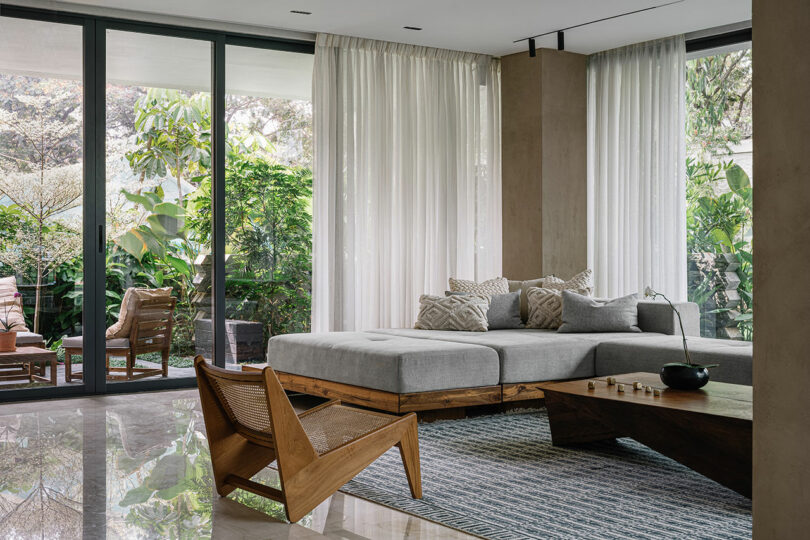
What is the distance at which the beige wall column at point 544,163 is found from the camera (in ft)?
23.9

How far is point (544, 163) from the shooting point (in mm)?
7273

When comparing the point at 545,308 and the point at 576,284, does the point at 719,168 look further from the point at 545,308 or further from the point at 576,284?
the point at 545,308

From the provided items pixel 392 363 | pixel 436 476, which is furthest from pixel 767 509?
pixel 392 363

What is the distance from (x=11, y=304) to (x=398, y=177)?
10.1ft

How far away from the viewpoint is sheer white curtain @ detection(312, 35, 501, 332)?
6.92 metres

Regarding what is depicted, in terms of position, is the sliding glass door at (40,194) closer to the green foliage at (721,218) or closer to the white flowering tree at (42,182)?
the white flowering tree at (42,182)

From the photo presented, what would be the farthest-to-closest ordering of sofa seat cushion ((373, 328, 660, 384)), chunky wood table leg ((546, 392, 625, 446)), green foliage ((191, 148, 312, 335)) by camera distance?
green foliage ((191, 148, 312, 335)), sofa seat cushion ((373, 328, 660, 384)), chunky wood table leg ((546, 392, 625, 446))

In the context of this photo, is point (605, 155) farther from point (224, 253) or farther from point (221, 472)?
point (221, 472)

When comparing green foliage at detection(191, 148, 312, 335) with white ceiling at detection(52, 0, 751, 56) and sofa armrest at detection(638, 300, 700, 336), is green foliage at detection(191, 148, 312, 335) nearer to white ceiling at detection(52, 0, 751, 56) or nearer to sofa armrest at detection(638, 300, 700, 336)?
white ceiling at detection(52, 0, 751, 56)

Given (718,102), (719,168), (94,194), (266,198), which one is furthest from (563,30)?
(94,194)

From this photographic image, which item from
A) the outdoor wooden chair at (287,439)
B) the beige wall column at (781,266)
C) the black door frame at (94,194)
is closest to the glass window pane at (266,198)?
the black door frame at (94,194)

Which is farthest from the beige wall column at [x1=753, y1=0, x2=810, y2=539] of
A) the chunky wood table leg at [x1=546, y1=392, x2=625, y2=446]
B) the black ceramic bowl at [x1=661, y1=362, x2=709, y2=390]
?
the chunky wood table leg at [x1=546, y1=392, x2=625, y2=446]

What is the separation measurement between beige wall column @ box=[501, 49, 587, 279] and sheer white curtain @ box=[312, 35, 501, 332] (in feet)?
0.65

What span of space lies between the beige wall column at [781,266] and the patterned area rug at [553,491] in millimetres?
718
